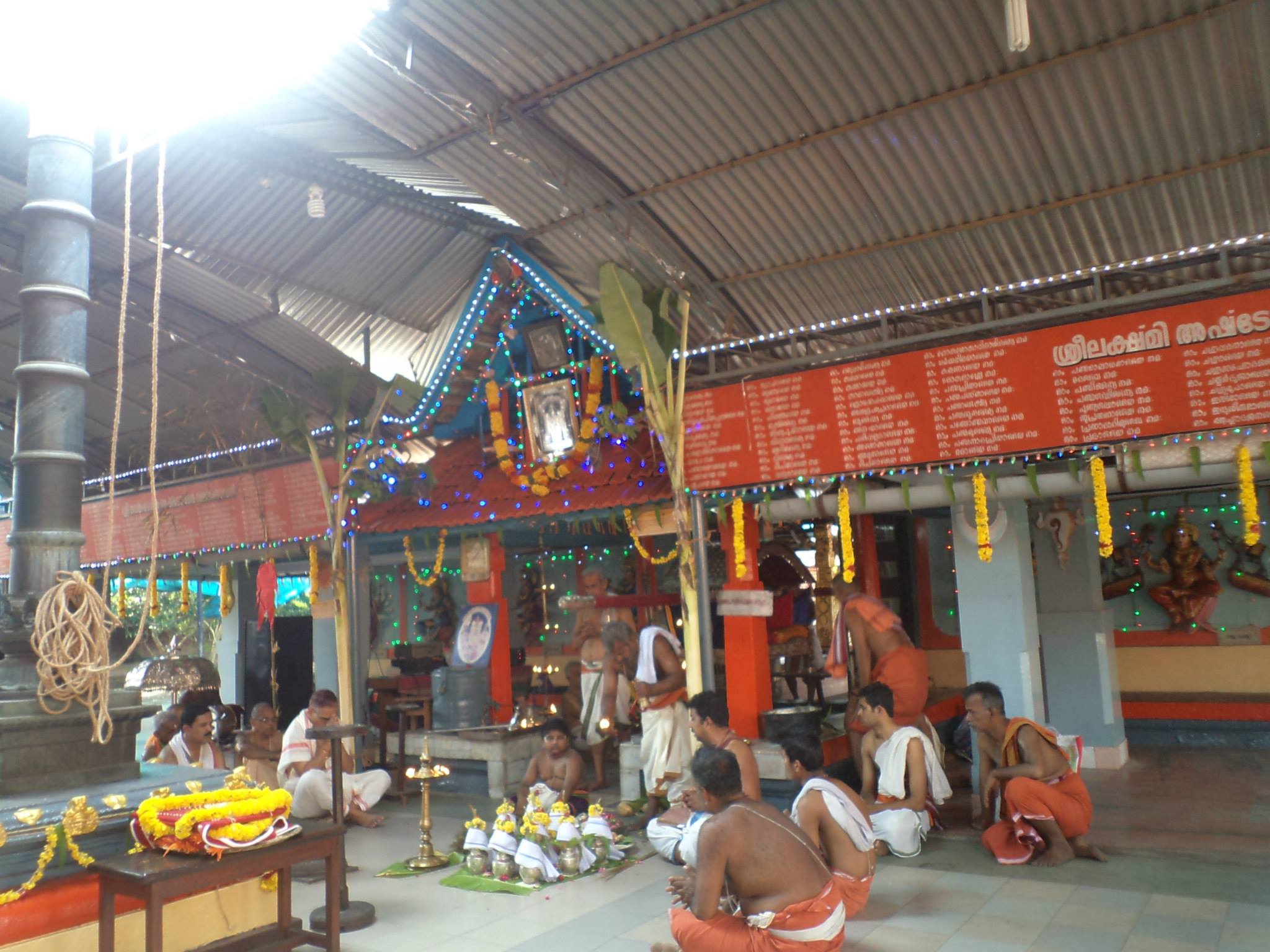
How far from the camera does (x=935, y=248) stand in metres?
7.77

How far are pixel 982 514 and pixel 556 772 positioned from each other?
4.28 meters

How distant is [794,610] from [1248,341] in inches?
288

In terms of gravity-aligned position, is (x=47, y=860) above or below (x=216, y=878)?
above

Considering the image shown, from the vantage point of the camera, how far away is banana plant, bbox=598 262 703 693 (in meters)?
8.12

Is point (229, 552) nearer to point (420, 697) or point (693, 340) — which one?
point (420, 697)

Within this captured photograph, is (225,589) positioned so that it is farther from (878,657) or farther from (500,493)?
(878,657)

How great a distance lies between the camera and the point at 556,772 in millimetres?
8312

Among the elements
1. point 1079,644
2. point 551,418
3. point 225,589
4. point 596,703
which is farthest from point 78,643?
point 225,589

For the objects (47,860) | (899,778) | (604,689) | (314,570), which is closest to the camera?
(47,860)

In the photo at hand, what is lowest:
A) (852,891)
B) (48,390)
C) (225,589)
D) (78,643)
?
(852,891)

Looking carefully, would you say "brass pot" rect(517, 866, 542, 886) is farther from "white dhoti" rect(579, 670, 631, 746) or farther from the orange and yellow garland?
the orange and yellow garland

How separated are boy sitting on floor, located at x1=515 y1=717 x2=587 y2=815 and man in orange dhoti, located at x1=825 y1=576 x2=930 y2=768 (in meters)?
2.47

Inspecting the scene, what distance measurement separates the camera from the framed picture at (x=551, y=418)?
31.6ft

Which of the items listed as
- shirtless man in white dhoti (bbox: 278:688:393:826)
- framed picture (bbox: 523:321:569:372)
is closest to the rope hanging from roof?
shirtless man in white dhoti (bbox: 278:688:393:826)
